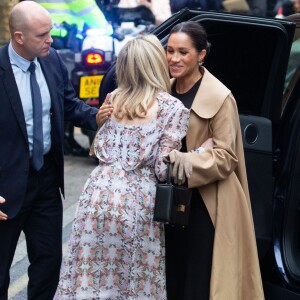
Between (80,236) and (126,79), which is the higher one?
(126,79)

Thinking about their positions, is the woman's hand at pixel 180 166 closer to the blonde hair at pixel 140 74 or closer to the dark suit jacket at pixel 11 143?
the blonde hair at pixel 140 74

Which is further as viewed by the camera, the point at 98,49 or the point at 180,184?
the point at 98,49

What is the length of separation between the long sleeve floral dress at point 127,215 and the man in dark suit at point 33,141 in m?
0.52

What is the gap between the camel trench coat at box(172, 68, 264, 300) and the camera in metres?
3.66

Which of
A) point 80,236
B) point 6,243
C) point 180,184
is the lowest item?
point 6,243

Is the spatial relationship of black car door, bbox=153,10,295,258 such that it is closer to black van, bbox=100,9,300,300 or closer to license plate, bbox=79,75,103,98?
black van, bbox=100,9,300,300

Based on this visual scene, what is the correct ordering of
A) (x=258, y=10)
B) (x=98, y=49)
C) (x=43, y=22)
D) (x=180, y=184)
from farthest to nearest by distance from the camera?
(x=258, y=10)
(x=98, y=49)
(x=43, y=22)
(x=180, y=184)

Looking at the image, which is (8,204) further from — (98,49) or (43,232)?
(98,49)

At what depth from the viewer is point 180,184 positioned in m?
3.60

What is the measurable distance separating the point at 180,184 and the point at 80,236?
1.71 feet

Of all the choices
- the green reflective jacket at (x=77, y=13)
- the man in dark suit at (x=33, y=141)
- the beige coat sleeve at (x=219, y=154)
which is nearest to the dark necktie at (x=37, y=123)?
the man in dark suit at (x=33, y=141)

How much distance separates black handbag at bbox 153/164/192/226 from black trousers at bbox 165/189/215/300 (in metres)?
0.20

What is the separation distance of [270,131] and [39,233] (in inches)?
51.9

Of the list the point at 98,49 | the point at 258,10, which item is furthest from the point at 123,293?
the point at 258,10
